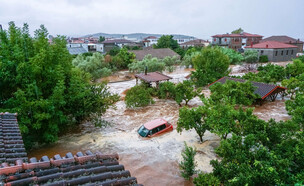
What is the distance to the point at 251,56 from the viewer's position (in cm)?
4803

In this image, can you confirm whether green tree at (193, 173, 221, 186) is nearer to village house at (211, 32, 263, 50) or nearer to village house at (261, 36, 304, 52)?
village house at (211, 32, 263, 50)

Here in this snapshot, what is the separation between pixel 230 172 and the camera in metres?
7.17

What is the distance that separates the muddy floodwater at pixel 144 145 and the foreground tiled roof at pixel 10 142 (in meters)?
6.32

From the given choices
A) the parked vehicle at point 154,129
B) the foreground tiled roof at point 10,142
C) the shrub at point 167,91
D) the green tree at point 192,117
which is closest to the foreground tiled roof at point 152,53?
the shrub at point 167,91

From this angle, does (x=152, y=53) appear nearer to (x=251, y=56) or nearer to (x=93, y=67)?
(x=93, y=67)

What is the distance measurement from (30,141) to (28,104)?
2752mm

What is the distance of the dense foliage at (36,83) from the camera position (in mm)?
11531

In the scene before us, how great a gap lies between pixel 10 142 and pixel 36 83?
7.63 metres

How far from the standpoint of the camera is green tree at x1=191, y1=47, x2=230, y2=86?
92.4 ft

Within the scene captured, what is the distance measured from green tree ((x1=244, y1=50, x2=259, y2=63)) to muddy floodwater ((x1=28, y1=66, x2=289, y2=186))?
30.8 m

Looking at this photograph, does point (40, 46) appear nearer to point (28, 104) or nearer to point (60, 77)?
point (60, 77)

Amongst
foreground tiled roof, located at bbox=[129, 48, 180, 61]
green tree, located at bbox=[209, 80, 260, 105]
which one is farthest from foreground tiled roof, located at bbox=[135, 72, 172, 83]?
foreground tiled roof, located at bbox=[129, 48, 180, 61]

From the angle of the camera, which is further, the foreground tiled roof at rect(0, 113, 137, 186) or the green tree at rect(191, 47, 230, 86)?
the green tree at rect(191, 47, 230, 86)

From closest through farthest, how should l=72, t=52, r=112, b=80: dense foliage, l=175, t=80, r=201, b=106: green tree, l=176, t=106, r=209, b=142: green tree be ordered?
l=176, t=106, r=209, b=142: green tree, l=175, t=80, r=201, b=106: green tree, l=72, t=52, r=112, b=80: dense foliage
